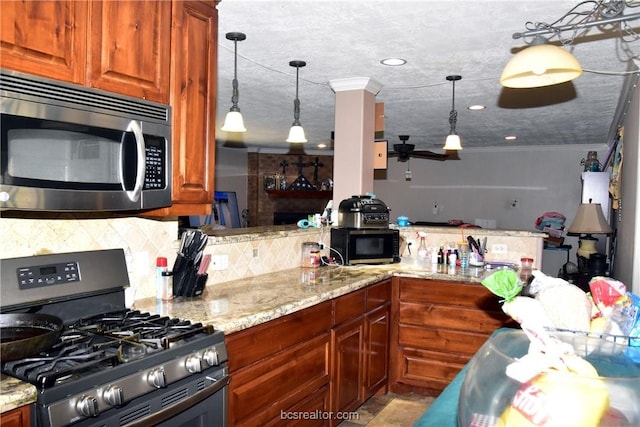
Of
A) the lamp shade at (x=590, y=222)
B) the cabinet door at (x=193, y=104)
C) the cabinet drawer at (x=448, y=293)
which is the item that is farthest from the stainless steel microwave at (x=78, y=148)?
the lamp shade at (x=590, y=222)

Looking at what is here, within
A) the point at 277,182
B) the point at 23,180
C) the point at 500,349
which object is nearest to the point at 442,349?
the point at 500,349

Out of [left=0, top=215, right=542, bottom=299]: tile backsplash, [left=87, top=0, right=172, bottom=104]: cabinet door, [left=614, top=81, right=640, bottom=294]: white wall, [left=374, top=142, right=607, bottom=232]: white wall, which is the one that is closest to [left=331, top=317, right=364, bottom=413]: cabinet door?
[left=0, top=215, right=542, bottom=299]: tile backsplash

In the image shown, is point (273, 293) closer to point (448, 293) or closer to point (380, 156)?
point (448, 293)

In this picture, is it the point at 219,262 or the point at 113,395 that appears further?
the point at 219,262

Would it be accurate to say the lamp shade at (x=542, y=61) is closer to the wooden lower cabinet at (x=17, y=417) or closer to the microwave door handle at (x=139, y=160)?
the microwave door handle at (x=139, y=160)

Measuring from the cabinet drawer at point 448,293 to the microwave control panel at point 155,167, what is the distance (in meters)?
2.10

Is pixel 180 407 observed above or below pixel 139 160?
below

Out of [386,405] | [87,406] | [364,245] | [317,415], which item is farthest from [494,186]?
[87,406]

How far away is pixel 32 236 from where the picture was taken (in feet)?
6.24

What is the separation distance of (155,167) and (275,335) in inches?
36.9

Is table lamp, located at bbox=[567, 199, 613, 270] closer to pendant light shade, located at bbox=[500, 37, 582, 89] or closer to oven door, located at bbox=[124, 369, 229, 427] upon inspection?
pendant light shade, located at bbox=[500, 37, 582, 89]

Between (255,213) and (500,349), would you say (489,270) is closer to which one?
(500,349)

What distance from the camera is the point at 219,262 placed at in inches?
110

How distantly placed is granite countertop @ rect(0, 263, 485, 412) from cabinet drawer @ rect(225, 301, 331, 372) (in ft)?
0.14
